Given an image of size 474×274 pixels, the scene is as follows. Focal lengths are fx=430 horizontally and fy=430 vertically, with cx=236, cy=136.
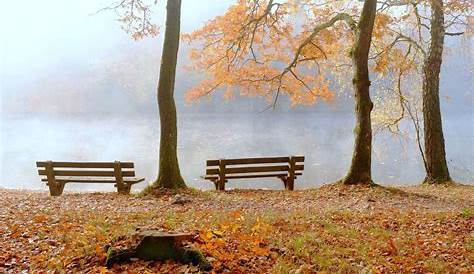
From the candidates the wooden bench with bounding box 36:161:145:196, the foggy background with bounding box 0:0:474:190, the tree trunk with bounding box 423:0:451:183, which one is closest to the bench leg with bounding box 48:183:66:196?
the wooden bench with bounding box 36:161:145:196

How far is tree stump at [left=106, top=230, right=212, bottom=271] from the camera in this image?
5.01 metres

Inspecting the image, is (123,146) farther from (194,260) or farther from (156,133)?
(194,260)

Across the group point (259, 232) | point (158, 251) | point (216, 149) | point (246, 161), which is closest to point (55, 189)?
point (246, 161)

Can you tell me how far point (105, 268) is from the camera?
4832 mm

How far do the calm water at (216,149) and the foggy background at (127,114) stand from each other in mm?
114

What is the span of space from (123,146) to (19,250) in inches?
1412

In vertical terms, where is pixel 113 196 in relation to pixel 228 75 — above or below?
below

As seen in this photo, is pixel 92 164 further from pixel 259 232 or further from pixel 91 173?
pixel 259 232

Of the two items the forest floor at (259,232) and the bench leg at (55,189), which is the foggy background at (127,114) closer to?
the bench leg at (55,189)

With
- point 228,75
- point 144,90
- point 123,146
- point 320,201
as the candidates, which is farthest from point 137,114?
point 320,201

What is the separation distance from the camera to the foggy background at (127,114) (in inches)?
1374

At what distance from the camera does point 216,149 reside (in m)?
38.8

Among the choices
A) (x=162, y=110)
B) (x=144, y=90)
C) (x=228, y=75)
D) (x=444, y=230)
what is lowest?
(x=444, y=230)

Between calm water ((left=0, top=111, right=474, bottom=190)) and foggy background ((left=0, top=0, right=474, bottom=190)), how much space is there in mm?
114
